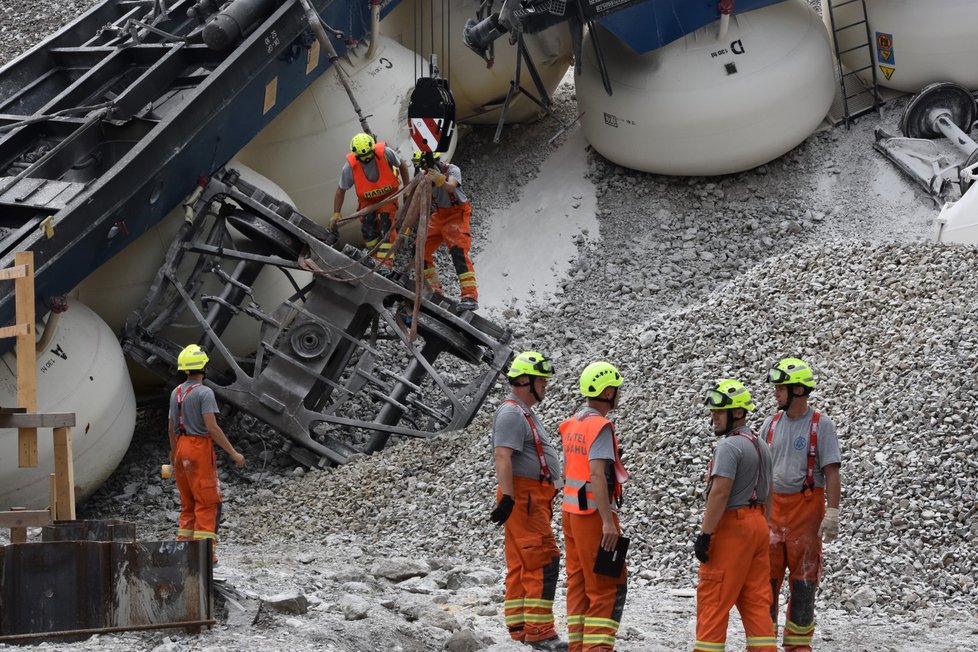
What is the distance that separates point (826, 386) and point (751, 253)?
167 inches

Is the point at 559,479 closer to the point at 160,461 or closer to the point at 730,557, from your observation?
the point at 730,557

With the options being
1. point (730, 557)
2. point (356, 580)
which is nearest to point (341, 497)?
point (356, 580)

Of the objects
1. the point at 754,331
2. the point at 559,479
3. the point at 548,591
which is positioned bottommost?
the point at 548,591

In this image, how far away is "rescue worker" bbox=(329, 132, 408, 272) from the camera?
1070cm

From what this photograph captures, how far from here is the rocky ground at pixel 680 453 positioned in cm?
696

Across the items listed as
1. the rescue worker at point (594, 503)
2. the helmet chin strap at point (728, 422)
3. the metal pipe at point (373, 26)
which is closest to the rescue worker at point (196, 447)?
the rescue worker at point (594, 503)

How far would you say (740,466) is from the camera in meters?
5.89

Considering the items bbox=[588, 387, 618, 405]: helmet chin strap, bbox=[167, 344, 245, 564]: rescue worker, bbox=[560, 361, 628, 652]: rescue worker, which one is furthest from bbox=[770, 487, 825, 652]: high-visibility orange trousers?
bbox=[167, 344, 245, 564]: rescue worker

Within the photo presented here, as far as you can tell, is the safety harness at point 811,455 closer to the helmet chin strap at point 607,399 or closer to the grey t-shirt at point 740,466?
the grey t-shirt at point 740,466

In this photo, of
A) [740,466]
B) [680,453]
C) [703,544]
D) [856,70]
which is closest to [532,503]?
[703,544]

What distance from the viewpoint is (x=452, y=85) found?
13945mm

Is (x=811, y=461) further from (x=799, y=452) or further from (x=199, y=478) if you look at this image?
(x=199, y=478)

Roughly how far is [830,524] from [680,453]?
7.29ft

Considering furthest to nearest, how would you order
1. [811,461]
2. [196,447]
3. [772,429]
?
1. [196,447]
2. [772,429]
3. [811,461]
